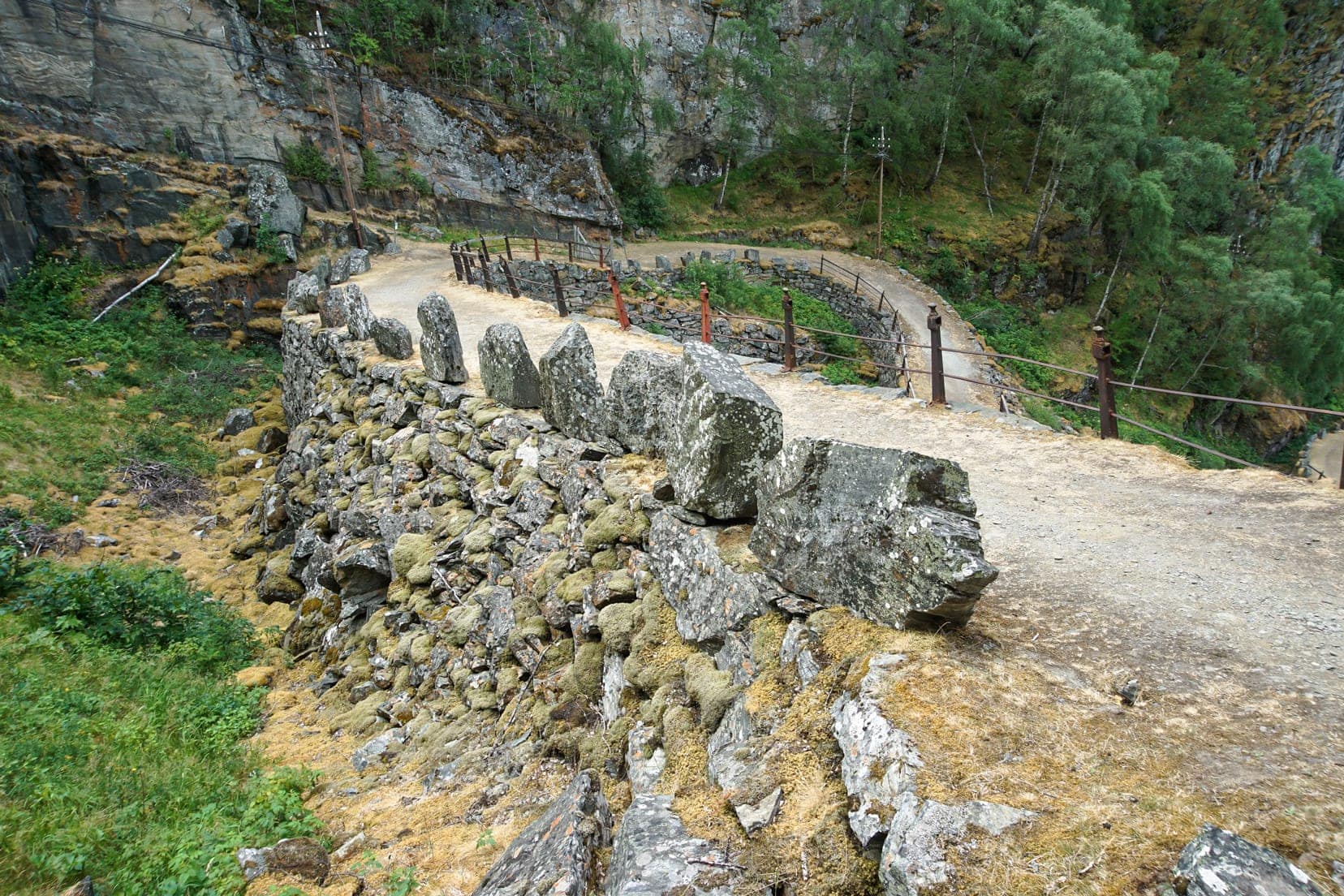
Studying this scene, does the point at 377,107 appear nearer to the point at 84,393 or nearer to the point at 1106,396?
the point at 84,393

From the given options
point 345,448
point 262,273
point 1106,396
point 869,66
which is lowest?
point 345,448

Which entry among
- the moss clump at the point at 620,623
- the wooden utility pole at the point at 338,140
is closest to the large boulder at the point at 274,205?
the wooden utility pole at the point at 338,140

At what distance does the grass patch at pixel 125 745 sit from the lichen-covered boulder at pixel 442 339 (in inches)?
174

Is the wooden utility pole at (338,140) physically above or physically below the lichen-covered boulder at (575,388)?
above

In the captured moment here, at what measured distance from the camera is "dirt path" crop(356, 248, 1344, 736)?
10.9ft

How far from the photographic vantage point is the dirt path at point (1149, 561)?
332 centimetres

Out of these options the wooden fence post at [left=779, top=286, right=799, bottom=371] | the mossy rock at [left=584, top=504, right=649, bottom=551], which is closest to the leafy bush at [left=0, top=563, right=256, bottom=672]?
the mossy rock at [left=584, top=504, right=649, bottom=551]

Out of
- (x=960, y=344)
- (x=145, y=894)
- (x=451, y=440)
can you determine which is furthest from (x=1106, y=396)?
(x=960, y=344)

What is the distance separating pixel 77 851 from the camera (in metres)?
4.12

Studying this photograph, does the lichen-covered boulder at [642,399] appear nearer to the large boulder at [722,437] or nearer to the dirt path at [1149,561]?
the large boulder at [722,437]

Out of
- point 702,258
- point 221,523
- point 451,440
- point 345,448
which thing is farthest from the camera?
point 702,258

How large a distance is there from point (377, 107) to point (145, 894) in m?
31.8

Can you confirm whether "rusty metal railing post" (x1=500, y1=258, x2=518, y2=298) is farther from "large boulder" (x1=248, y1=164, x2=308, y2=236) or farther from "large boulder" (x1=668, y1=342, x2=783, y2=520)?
"large boulder" (x1=668, y1=342, x2=783, y2=520)

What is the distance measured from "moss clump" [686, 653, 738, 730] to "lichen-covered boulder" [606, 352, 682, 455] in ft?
8.15
